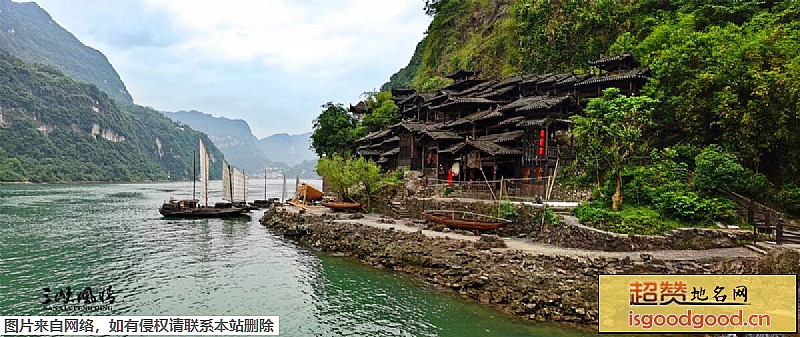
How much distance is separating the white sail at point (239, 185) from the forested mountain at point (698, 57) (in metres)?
32.7

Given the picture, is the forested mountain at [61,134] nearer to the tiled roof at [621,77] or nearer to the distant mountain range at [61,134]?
the distant mountain range at [61,134]

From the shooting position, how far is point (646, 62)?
97.7 ft

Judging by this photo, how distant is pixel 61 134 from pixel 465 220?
155954mm

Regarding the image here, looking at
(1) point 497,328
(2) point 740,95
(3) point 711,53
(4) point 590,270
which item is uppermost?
(3) point 711,53

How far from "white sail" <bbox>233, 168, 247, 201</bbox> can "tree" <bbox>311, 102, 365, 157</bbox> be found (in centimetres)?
960

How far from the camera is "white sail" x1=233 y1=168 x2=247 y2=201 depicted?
52688 millimetres

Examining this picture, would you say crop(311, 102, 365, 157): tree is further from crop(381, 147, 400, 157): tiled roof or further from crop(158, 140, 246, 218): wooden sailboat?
crop(158, 140, 246, 218): wooden sailboat

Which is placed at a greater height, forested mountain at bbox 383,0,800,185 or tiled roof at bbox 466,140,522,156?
forested mountain at bbox 383,0,800,185

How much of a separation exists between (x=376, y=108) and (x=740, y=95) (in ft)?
130

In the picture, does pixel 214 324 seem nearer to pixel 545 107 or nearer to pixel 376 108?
pixel 545 107

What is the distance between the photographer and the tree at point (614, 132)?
20.6 metres

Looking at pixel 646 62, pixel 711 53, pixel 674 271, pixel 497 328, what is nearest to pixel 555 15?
pixel 646 62

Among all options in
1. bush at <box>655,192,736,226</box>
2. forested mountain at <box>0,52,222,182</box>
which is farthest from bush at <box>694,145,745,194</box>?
forested mountain at <box>0,52,222,182</box>

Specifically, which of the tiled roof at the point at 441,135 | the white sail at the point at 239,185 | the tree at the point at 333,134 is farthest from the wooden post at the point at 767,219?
the white sail at the point at 239,185
